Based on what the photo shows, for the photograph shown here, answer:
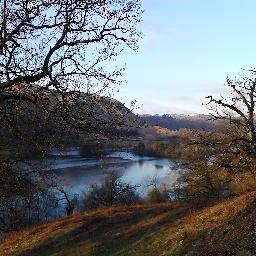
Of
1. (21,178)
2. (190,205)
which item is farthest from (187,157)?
(21,178)

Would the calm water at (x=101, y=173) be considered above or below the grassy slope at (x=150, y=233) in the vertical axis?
below

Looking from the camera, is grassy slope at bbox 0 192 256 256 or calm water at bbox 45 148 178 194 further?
calm water at bbox 45 148 178 194

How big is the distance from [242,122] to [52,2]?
21.0 meters

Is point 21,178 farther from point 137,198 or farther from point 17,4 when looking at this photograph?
point 137,198

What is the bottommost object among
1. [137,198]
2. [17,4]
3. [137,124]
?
[137,198]

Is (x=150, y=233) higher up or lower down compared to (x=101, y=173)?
higher up

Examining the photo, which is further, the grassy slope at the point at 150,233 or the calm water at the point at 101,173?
the calm water at the point at 101,173

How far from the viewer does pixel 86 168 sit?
79.2 meters

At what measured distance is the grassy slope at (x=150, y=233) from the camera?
44.7 ft

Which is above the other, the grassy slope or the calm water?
the grassy slope

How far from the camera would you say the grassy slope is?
13609mm

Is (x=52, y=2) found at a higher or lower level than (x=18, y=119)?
higher

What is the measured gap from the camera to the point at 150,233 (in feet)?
63.5

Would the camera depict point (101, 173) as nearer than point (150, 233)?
No
